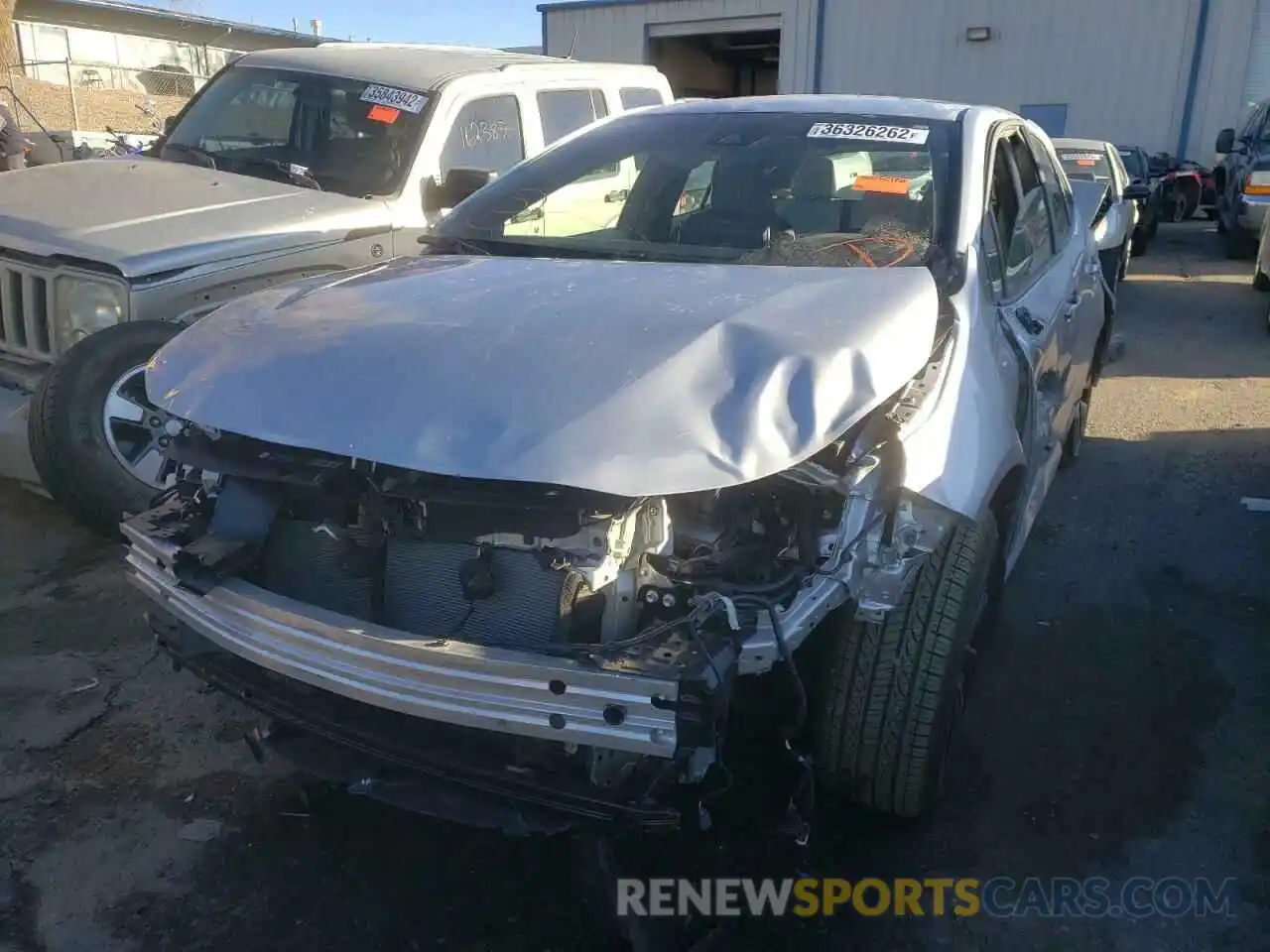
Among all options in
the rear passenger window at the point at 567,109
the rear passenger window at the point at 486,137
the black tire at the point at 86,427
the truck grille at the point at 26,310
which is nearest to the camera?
the black tire at the point at 86,427

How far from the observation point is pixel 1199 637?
3955 mm

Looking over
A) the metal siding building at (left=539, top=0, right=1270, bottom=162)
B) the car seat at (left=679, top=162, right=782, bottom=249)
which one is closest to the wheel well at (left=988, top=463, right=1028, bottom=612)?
the car seat at (left=679, top=162, right=782, bottom=249)

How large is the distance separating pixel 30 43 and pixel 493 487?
103ft

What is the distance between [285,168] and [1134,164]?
1186 cm

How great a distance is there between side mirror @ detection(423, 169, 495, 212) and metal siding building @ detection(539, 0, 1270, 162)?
51.2ft

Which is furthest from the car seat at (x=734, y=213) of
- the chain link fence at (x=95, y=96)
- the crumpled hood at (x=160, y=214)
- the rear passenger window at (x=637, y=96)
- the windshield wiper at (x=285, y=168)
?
the chain link fence at (x=95, y=96)

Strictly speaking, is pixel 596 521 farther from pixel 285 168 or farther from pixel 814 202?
pixel 285 168

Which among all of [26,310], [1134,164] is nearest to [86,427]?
[26,310]

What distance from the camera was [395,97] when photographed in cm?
562

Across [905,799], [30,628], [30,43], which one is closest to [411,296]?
[905,799]

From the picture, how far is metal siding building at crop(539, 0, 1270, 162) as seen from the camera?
19.0 metres

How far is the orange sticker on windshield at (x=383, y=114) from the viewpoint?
5.57 meters

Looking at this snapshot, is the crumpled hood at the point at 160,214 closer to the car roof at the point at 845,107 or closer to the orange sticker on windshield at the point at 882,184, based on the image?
the car roof at the point at 845,107

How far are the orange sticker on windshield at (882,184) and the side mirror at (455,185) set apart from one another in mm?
1917
